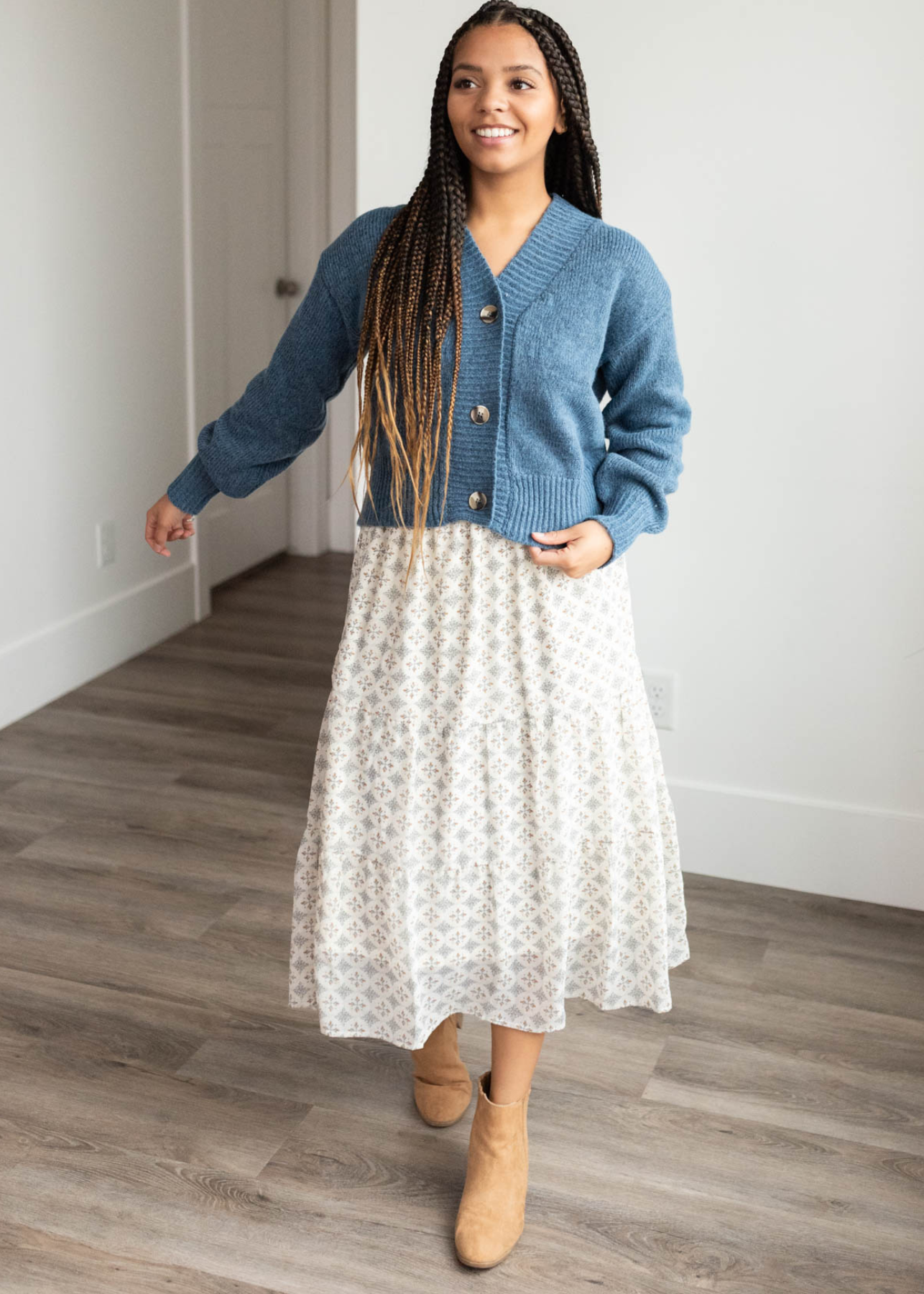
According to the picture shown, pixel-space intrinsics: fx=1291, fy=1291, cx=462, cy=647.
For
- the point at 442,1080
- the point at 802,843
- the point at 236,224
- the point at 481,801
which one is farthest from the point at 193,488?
the point at 236,224

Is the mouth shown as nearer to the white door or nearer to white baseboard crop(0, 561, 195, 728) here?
white baseboard crop(0, 561, 195, 728)

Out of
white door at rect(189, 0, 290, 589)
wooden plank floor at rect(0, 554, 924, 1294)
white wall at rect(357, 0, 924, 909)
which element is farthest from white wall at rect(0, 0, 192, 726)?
white wall at rect(357, 0, 924, 909)

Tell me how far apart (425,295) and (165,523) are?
432 millimetres

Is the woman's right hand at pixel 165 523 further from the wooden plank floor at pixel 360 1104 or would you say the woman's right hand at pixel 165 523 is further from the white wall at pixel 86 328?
the white wall at pixel 86 328

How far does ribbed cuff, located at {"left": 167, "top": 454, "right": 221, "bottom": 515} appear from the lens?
1.50 meters

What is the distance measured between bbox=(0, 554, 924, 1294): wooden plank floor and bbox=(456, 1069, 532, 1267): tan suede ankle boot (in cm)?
3

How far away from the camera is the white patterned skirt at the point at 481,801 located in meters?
1.34

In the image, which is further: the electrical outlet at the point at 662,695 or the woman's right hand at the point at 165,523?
the electrical outlet at the point at 662,695

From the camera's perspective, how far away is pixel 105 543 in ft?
10.7

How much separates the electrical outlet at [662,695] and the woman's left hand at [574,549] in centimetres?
96

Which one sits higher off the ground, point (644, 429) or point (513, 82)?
point (513, 82)

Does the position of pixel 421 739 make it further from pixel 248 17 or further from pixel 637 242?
pixel 248 17

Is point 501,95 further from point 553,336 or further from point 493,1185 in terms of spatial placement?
point 493,1185

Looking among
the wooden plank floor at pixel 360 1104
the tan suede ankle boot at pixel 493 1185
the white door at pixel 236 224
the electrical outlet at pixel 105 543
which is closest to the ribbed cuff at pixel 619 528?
the tan suede ankle boot at pixel 493 1185
